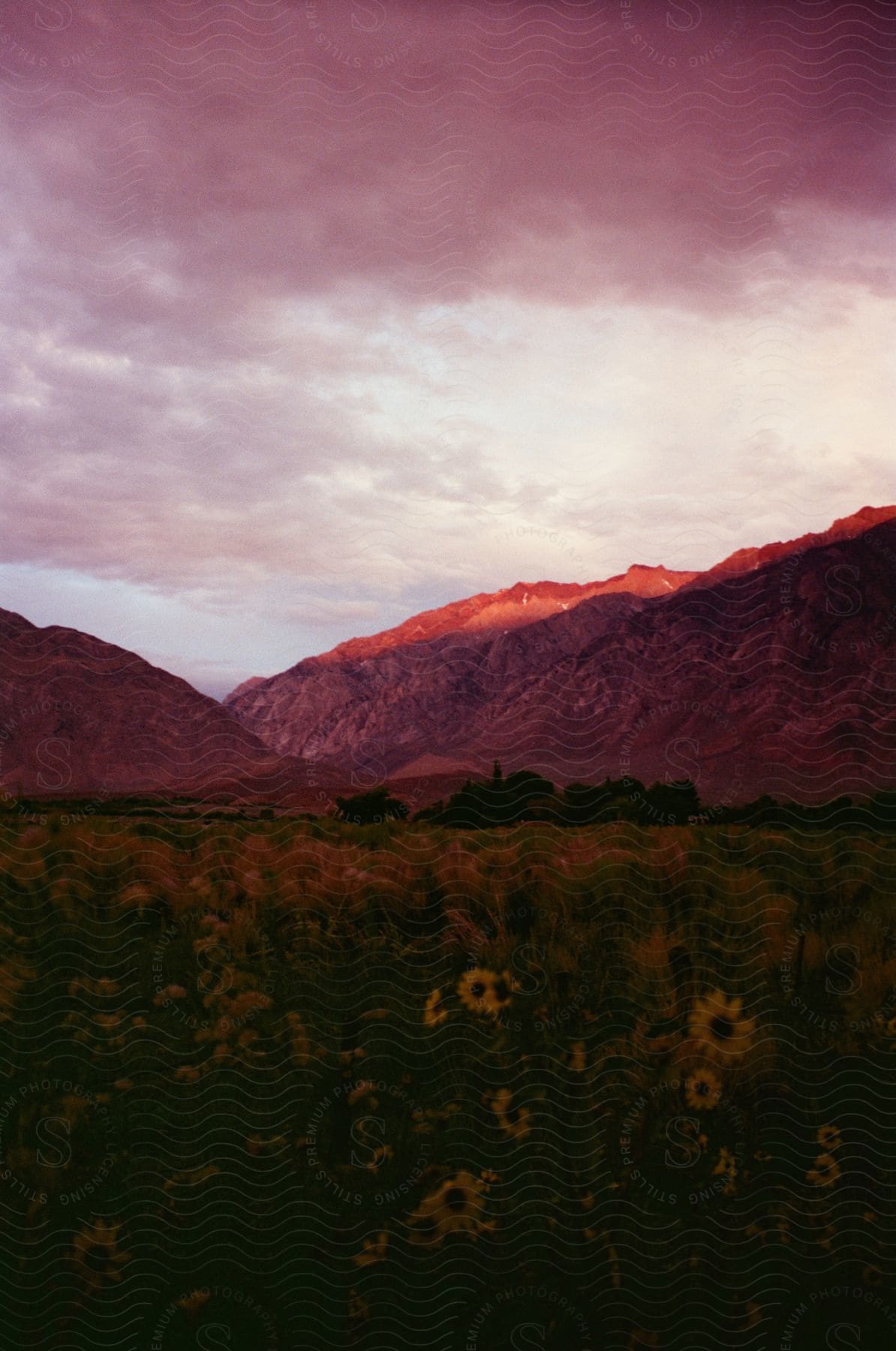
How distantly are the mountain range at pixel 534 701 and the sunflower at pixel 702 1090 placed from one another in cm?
118

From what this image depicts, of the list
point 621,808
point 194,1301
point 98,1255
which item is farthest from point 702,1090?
point 98,1255

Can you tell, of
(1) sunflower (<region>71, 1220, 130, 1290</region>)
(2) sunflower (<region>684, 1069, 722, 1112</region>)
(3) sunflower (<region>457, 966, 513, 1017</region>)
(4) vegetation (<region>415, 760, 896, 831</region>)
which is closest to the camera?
(2) sunflower (<region>684, 1069, 722, 1112</region>)

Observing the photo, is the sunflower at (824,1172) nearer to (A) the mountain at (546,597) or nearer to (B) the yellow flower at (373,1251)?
(B) the yellow flower at (373,1251)

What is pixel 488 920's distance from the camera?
3.48 meters

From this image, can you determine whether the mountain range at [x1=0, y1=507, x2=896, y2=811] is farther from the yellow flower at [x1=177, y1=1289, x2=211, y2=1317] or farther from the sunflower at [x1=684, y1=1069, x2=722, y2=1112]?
the yellow flower at [x1=177, y1=1289, x2=211, y2=1317]

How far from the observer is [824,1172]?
330 centimetres

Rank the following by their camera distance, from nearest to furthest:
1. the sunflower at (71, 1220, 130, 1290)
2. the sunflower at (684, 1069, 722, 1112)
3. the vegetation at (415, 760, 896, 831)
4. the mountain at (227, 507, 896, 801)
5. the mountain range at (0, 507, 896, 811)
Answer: the sunflower at (684, 1069, 722, 1112)
the sunflower at (71, 1220, 130, 1290)
the vegetation at (415, 760, 896, 831)
the mountain range at (0, 507, 896, 811)
the mountain at (227, 507, 896, 801)

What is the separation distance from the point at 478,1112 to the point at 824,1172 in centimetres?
115

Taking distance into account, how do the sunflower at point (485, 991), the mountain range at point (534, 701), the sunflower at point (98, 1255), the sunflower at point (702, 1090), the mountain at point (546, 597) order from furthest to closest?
the mountain at point (546, 597), the mountain range at point (534, 701), the sunflower at point (98, 1255), the sunflower at point (485, 991), the sunflower at point (702, 1090)

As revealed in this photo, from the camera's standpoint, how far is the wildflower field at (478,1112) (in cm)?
327

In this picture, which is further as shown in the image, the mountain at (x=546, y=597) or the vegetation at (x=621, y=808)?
the mountain at (x=546, y=597)

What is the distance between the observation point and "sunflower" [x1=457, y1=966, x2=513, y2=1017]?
11.0ft

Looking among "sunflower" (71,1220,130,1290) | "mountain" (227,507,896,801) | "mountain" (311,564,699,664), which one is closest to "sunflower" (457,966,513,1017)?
"mountain" (227,507,896,801)

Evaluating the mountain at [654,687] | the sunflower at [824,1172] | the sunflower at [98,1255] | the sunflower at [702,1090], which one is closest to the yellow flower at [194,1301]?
the sunflower at [98,1255]
